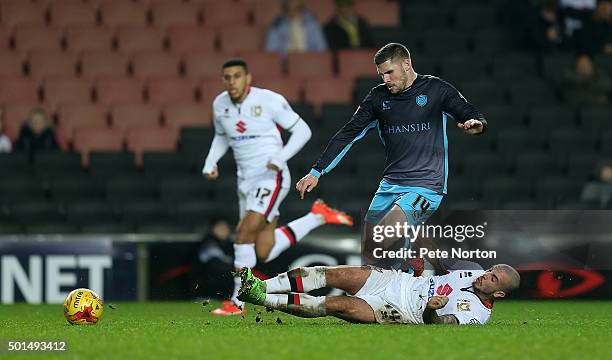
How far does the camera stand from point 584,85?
16.7 meters

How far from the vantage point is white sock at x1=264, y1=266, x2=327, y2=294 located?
925 cm

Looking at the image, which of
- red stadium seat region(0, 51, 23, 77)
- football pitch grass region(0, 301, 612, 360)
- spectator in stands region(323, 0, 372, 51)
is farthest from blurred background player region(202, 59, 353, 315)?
red stadium seat region(0, 51, 23, 77)

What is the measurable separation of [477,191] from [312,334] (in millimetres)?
7321

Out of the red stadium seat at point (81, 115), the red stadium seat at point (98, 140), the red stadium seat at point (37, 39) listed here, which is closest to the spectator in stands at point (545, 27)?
the red stadium seat at point (98, 140)

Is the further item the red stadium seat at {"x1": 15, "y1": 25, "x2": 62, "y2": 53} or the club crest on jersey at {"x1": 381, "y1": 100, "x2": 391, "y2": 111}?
the red stadium seat at {"x1": 15, "y1": 25, "x2": 62, "y2": 53}

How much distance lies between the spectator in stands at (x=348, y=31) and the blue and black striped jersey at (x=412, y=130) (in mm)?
7513

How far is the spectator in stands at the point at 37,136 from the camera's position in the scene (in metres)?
16.0

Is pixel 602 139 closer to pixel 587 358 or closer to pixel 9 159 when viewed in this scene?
pixel 9 159

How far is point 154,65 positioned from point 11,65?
6.50ft

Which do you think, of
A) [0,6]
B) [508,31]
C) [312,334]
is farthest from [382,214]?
[0,6]

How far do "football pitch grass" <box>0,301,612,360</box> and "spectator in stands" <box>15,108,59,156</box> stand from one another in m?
5.14

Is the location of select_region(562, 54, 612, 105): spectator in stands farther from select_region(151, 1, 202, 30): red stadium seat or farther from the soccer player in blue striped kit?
the soccer player in blue striped kit

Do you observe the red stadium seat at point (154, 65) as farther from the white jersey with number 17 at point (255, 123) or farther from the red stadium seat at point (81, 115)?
the white jersey with number 17 at point (255, 123)

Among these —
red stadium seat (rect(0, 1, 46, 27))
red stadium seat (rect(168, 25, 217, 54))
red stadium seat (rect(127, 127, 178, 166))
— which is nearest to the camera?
red stadium seat (rect(127, 127, 178, 166))
